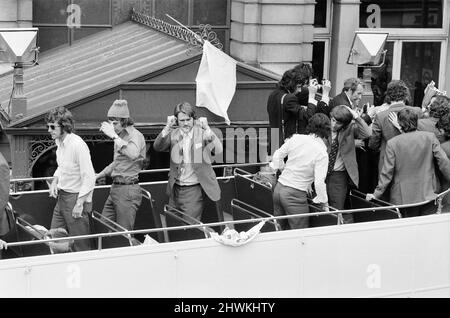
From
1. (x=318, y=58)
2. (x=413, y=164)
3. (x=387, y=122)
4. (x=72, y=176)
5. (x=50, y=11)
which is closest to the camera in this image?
(x=72, y=176)

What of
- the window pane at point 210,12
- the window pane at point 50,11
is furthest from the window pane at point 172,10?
the window pane at point 50,11

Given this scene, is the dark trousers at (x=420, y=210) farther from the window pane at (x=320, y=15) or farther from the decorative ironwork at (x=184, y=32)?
the window pane at (x=320, y=15)

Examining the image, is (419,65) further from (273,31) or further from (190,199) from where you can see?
(190,199)

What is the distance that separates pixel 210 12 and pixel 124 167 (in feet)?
26.2

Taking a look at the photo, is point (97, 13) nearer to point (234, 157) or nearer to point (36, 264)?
point (234, 157)

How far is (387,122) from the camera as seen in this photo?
13.0 meters

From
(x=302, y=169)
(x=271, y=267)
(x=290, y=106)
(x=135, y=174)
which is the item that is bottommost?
(x=271, y=267)

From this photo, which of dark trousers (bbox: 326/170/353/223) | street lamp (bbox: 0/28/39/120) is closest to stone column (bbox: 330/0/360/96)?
street lamp (bbox: 0/28/39/120)

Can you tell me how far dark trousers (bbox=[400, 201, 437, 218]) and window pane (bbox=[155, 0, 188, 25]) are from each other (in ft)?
27.2

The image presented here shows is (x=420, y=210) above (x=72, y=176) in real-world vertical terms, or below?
below

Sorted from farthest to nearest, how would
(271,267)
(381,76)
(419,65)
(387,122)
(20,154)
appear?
(419,65), (381,76), (20,154), (387,122), (271,267)

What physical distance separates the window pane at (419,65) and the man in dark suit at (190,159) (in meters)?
9.35

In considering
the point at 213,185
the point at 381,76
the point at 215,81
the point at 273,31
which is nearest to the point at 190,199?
the point at 213,185

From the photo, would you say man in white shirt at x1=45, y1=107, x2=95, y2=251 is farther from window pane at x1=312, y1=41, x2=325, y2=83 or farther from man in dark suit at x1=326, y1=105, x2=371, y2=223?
window pane at x1=312, y1=41, x2=325, y2=83
